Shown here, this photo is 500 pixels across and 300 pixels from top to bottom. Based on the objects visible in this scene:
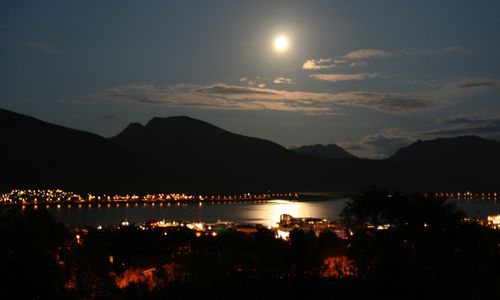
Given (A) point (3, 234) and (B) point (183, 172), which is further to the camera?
(B) point (183, 172)

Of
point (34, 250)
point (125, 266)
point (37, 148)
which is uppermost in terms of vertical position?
point (37, 148)

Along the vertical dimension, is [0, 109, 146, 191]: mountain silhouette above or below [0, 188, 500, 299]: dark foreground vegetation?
above

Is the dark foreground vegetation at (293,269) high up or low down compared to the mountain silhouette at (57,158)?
down

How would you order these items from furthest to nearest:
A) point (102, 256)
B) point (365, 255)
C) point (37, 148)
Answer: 1. point (37, 148)
2. point (102, 256)
3. point (365, 255)

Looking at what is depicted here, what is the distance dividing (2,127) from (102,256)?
146 m

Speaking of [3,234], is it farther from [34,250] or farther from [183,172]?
[183,172]

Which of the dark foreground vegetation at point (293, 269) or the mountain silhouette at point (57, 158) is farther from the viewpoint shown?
the mountain silhouette at point (57, 158)

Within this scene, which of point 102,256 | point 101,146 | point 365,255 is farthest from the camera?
point 101,146

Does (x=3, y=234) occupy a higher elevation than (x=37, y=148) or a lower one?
lower

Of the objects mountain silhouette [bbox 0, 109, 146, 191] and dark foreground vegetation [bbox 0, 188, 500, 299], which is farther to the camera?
mountain silhouette [bbox 0, 109, 146, 191]

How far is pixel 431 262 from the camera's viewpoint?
19.5 m

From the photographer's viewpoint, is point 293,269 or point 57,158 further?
point 57,158

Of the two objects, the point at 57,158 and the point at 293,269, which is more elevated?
the point at 57,158

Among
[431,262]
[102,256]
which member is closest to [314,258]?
[431,262]
